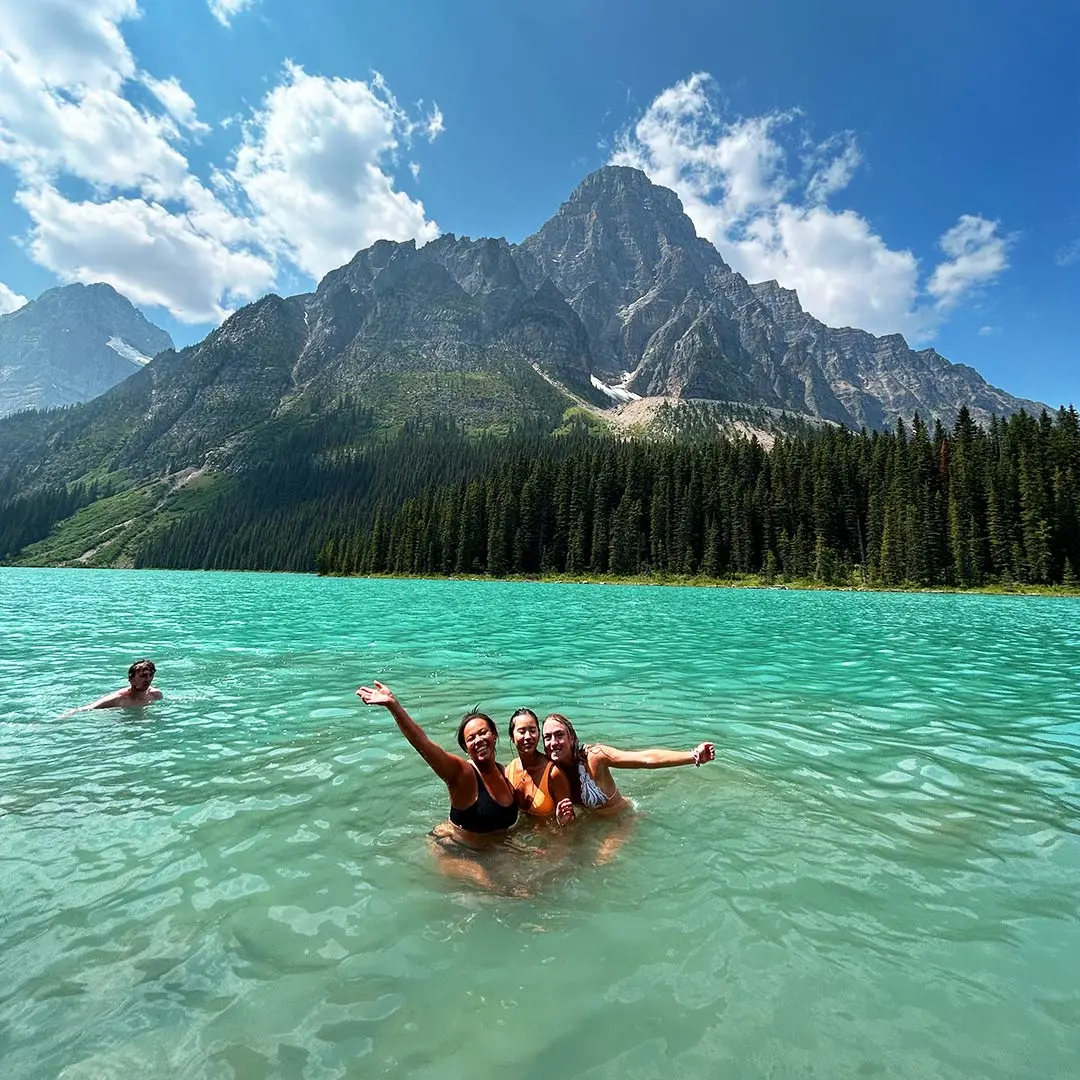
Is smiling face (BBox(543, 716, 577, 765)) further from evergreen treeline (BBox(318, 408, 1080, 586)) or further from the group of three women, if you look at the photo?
evergreen treeline (BBox(318, 408, 1080, 586))

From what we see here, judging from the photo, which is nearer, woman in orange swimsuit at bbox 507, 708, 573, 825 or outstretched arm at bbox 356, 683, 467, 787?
outstretched arm at bbox 356, 683, 467, 787

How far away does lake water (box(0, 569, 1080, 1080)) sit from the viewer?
441 centimetres

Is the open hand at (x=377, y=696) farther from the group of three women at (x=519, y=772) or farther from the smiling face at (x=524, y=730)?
the smiling face at (x=524, y=730)

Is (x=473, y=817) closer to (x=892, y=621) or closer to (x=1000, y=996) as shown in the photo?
(x=1000, y=996)

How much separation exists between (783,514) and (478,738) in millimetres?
113781

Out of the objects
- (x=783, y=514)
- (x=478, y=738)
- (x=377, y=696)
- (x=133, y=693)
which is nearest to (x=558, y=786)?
(x=478, y=738)

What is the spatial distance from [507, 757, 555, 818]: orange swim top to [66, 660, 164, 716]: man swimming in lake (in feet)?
36.7

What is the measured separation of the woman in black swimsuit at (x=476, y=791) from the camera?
7555 mm

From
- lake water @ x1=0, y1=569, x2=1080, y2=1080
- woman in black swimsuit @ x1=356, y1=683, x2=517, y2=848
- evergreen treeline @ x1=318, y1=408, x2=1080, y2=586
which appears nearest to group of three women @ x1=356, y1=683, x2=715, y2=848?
woman in black swimsuit @ x1=356, y1=683, x2=517, y2=848

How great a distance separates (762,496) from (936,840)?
376 feet

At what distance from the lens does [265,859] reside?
7.41 meters

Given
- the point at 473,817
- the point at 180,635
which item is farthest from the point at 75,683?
the point at 473,817

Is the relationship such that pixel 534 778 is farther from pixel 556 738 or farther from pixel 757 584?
pixel 757 584

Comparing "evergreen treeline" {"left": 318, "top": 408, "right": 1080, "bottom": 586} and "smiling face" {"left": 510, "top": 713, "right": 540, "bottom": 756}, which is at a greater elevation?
"evergreen treeline" {"left": 318, "top": 408, "right": 1080, "bottom": 586}
